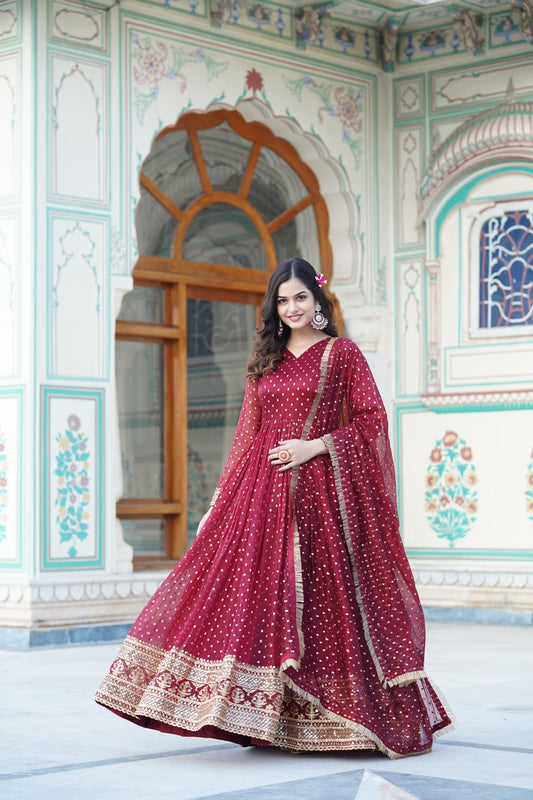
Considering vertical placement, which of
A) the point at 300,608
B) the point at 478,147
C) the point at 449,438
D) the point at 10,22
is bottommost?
the point at 300,608

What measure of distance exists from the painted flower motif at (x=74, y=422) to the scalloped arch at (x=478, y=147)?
2.44m

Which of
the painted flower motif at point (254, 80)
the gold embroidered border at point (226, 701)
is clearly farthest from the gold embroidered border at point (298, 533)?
the painted flower motif at point (254, 80)

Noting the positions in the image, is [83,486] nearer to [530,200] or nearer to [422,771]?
[530,200]

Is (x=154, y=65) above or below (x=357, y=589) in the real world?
above

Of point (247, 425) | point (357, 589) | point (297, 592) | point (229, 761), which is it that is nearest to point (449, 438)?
point (247, 425)

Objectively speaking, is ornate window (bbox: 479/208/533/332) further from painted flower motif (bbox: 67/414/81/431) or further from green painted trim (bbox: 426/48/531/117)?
painted flower motif (bbox: 67/414/81/431)

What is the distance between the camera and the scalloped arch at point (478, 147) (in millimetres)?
7402

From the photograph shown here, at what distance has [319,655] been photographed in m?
3.55

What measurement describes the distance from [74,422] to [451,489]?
2.24 m

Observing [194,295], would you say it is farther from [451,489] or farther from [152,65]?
[451,489]

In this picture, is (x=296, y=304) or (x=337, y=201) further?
(x=337, y=201)

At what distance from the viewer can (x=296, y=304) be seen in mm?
3838

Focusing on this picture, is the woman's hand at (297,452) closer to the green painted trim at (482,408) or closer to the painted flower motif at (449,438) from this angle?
the green painted trim at (482,408)

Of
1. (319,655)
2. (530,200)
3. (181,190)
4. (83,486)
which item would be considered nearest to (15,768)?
(319,655)
